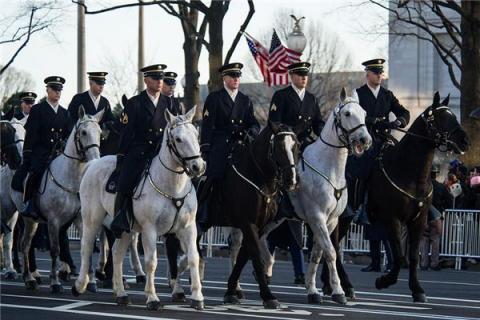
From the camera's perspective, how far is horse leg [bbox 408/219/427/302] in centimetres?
1802

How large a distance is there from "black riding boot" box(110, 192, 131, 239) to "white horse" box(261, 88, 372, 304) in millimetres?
2285

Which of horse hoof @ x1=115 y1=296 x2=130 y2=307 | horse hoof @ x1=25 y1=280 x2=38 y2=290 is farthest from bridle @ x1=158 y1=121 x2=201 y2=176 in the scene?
horse hoof @ x1=25 y1=280 x2=38 y2=290

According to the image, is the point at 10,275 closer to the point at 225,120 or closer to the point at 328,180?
the point at 225,120

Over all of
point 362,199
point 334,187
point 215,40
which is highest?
point 215,40

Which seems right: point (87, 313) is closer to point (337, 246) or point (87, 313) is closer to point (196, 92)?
point (337, 246)

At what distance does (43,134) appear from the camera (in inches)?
796

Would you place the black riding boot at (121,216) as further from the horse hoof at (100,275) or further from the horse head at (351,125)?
the horse hoof at (100,275)

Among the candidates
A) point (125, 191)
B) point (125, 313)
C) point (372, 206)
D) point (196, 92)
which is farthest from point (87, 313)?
point (196, 92)

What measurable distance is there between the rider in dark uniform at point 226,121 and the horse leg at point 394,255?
2339mm

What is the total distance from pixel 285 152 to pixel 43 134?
515 centimetres

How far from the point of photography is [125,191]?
55.0 ft

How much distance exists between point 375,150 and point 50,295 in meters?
4.82

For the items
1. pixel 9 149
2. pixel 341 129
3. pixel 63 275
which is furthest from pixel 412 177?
pixel 9 149

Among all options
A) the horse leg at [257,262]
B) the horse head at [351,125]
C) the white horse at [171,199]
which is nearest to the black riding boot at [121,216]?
the white horse at [171,199]
